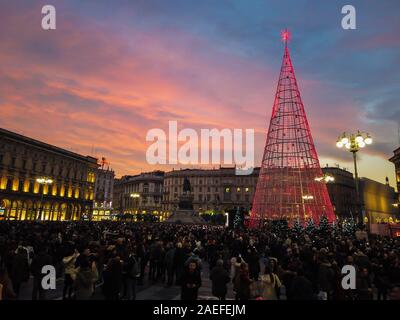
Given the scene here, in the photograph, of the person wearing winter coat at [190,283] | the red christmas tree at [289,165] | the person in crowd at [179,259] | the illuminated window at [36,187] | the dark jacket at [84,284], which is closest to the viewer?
the dark jacket at [84,284]

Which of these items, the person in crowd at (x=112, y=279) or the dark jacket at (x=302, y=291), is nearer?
the dark jacket at (x=302, y=291)

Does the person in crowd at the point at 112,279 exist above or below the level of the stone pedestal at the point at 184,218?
below

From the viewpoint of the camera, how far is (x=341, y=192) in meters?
103

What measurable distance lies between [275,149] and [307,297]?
74.1 feet

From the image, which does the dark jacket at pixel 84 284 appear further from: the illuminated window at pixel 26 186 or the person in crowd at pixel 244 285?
the illuminated window at pixel 26 186

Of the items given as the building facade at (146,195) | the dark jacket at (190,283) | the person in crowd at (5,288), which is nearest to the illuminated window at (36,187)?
the building facade at (146,195)

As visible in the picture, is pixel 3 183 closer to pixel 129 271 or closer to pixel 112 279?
pixel 129 271

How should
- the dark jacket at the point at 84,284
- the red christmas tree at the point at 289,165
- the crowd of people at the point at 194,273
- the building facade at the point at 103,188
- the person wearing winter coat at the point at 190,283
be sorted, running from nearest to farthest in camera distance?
the dark jacket at the point at 84,284, the crowd of people at the point at 194,273, the person wearing winter coat at the point at 190,283, the red christmas tree at the point at 289,165, the building facade at the point at 103,188

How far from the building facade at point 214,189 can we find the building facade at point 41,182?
3528 cm

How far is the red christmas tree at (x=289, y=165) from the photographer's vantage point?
2680cm

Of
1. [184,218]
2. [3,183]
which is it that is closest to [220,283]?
[184,218]

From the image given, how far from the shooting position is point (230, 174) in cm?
10881

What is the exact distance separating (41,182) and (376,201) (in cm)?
9972

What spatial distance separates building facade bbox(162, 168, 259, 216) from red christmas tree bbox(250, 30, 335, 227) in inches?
2940
